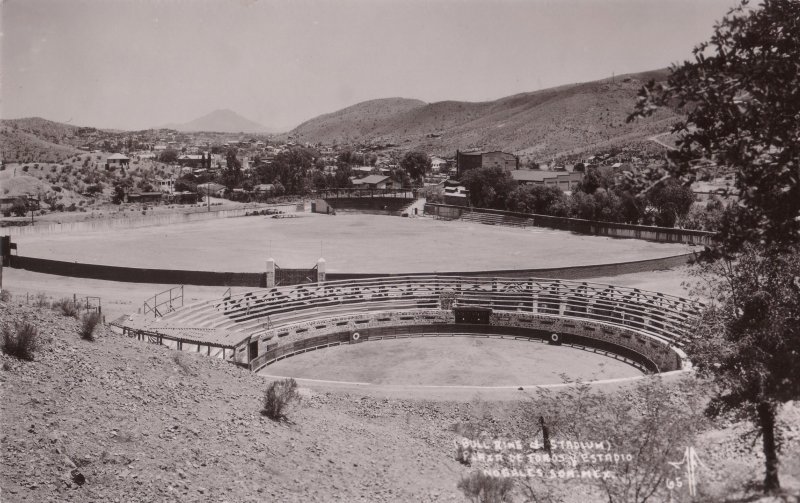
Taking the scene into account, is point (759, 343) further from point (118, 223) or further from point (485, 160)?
point (485, 160)

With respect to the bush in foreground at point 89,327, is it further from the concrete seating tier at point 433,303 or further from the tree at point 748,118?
the tree at point 748,118

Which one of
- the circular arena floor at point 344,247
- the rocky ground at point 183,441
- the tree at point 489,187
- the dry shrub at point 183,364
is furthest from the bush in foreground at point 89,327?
the tree at point 489,187

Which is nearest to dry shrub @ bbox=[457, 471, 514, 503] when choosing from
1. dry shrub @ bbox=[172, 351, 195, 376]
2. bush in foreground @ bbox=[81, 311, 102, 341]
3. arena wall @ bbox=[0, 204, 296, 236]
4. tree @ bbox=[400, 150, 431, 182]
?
dry shrub @ bbox=[172, 351, 195, 376]

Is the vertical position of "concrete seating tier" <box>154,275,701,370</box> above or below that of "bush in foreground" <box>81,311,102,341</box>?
below

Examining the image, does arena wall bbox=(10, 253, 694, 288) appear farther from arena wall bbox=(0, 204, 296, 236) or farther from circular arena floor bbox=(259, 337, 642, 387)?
arena wall bbox=(0, 204, 296, 236)

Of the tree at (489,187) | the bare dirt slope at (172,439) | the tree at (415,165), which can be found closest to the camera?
the bare dirt slope at (172,439)

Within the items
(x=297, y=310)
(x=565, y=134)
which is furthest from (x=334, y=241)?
(x=565, y=134)
